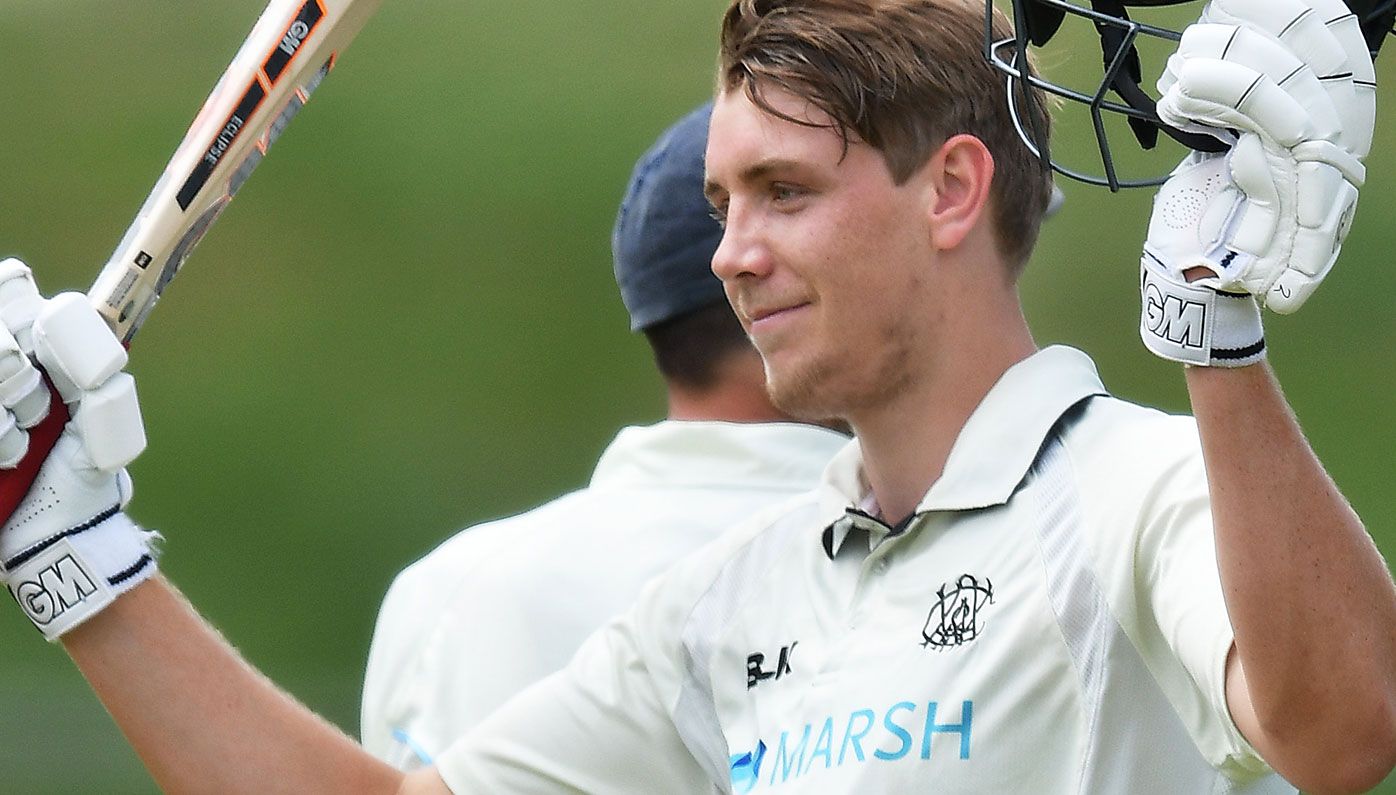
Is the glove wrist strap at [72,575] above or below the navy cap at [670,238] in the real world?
below

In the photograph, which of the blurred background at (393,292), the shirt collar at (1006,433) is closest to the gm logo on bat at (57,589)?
the shirt collar at (1006,433)

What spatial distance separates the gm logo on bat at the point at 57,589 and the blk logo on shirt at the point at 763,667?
61 centimetres

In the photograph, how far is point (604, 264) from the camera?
12.8 m

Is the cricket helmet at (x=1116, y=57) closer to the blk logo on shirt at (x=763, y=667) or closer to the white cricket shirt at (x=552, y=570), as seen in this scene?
the blk logo on shirt at (x=763, y=667)

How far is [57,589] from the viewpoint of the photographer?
186 cm

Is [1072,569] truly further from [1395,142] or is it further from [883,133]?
[1395,142]

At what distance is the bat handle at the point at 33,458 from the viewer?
72.8 inches

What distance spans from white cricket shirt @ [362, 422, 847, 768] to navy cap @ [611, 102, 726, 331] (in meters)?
0.17

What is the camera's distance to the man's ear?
1816mm

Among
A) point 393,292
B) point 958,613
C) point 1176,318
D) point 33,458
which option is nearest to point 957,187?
point 958,613

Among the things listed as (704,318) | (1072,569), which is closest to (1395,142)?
(704,318)

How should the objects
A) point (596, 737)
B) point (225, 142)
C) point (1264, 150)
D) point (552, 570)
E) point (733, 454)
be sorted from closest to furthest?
point (1264, 150)
point (596, 737)
point (225, 142)
point (552, 570)
point (733, 454)

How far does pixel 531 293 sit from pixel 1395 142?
553 cm

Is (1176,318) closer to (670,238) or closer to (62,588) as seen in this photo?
(62,588)
